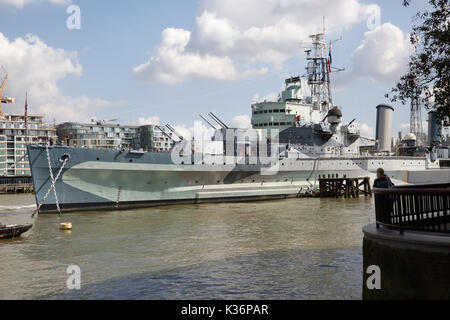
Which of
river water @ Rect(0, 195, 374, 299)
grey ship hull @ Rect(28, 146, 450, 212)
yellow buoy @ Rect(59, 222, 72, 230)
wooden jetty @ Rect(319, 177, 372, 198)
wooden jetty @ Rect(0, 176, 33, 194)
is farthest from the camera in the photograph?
wooden jetty @ Rect(0, 176, 33, 194)

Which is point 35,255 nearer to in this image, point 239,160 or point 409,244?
point 409,244

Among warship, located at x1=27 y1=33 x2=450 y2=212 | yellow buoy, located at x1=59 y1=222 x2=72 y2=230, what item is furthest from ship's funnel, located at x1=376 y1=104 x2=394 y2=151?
yellow buoy, located at x1=59 y1=222 x2=72 y2=230

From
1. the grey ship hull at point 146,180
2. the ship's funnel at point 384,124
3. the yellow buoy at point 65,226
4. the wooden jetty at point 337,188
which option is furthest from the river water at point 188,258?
the ship's funnel at point 384,124

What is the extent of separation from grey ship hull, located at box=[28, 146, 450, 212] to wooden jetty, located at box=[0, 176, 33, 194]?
133ft

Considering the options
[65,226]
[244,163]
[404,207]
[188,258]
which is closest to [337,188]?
[244,163]

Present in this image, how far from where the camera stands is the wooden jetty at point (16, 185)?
61.2 meters

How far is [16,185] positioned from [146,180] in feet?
144

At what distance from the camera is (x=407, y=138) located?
53.2 meters

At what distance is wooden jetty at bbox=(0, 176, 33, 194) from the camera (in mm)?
61188

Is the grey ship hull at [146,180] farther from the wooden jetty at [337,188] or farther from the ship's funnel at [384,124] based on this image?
the ship's funnel at [384,124]

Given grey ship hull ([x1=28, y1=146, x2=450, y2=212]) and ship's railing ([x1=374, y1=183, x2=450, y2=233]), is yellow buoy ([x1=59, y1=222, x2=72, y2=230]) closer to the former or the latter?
grey ship hull ([x1=28, y1=146, x2=450, y2=212])

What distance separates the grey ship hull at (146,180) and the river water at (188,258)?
3227 millimetres
